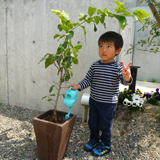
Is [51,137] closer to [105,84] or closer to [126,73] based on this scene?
[105,84]

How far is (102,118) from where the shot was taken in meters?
1.71

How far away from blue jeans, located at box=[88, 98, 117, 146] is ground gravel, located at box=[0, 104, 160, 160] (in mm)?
219

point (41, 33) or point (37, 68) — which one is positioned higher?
point (41, 33)

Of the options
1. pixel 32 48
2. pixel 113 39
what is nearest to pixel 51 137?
pixel 113 39

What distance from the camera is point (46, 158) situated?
1589mm

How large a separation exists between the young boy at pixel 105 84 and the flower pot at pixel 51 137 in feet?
1.08

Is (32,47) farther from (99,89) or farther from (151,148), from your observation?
(151,148)

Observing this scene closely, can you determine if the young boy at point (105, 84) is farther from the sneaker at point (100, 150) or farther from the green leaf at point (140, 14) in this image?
the green leaf at point (140, 14)

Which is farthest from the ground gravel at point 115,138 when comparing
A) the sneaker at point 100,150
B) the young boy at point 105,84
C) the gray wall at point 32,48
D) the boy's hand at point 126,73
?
the boy's hand at point 126,73

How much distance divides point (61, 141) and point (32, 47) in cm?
174

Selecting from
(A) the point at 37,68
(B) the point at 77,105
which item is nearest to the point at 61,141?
(B) the point at 77,105

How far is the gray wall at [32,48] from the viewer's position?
7.80 feet

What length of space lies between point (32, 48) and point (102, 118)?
1688 millimetres

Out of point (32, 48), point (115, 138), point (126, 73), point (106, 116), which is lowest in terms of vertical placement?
point (115, 138)
